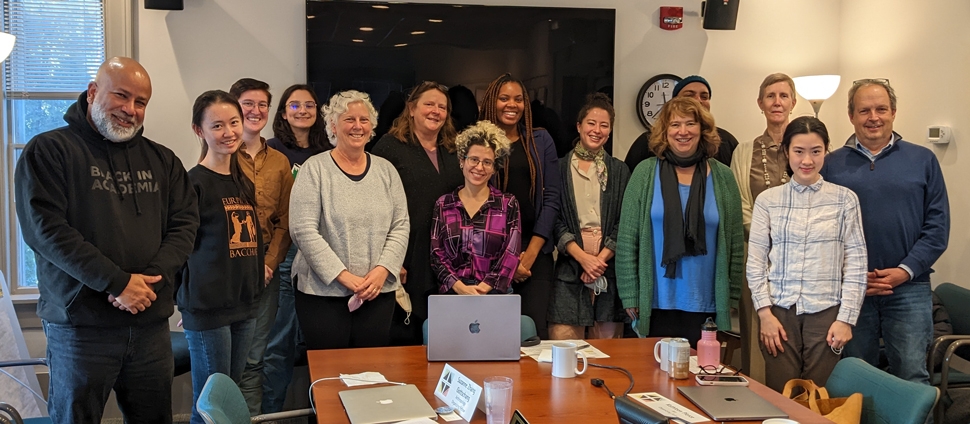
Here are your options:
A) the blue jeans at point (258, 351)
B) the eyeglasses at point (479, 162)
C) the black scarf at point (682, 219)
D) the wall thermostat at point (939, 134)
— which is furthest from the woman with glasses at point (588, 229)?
the wall thermostat at point (939, 134)

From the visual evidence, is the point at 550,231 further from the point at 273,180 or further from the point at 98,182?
the point at 98,182

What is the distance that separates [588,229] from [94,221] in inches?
81.3

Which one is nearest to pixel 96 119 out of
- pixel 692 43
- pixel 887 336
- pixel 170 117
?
pixel 170 117

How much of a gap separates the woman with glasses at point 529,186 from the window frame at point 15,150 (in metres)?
2.07

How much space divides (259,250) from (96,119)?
82 cm

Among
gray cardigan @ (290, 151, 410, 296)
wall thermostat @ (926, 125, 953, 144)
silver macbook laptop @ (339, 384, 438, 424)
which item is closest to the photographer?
silver macbook laptop @ (339, 384, 438, 424)

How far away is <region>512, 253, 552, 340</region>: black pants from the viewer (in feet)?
11.4

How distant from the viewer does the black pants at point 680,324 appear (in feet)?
10.5

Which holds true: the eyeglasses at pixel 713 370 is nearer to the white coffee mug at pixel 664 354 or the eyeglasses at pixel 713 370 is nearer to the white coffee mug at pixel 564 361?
the white coffee mug at pixel 664 354

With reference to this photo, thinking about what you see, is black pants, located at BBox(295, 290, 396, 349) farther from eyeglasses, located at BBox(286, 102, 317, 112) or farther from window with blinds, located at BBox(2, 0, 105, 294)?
window with blinds, located at BBox(2, 0, 105, 294)

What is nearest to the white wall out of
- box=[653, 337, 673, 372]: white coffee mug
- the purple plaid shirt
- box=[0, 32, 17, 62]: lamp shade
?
box=[0, 32, 17, 62]: lamp shade

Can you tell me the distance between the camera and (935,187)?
3.13 metres

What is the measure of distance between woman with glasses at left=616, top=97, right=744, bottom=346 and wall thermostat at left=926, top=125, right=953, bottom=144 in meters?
1.53

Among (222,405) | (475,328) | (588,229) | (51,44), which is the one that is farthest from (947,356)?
(51,44)
